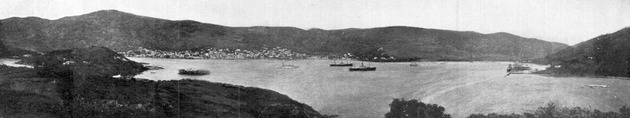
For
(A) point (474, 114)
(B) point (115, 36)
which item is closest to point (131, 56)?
(B) point (115, 36)

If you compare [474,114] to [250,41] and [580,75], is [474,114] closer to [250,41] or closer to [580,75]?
[580,75]

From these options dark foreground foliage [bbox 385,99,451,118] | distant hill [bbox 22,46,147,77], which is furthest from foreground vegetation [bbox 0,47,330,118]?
dark foreground foliage [bbox 385,99,451,118]

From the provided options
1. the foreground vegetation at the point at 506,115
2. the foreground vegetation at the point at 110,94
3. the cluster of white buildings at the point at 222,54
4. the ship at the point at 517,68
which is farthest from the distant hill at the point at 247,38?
the foreground vegetation at the point at 506,115

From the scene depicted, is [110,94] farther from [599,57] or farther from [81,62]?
[599,57]

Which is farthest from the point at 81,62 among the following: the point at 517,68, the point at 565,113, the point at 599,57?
the point at 599,57

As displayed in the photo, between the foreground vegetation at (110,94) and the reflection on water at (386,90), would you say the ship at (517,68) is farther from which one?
the foreground vegetation at (110,94)

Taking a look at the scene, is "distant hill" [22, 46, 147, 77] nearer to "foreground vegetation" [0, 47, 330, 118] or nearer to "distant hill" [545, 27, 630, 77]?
"foreground vegetation" [0, 47, 330, 118]

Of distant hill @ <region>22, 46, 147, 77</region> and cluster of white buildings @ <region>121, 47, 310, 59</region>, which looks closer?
distant hill @ <region>22, 46, 147, 77</region>
